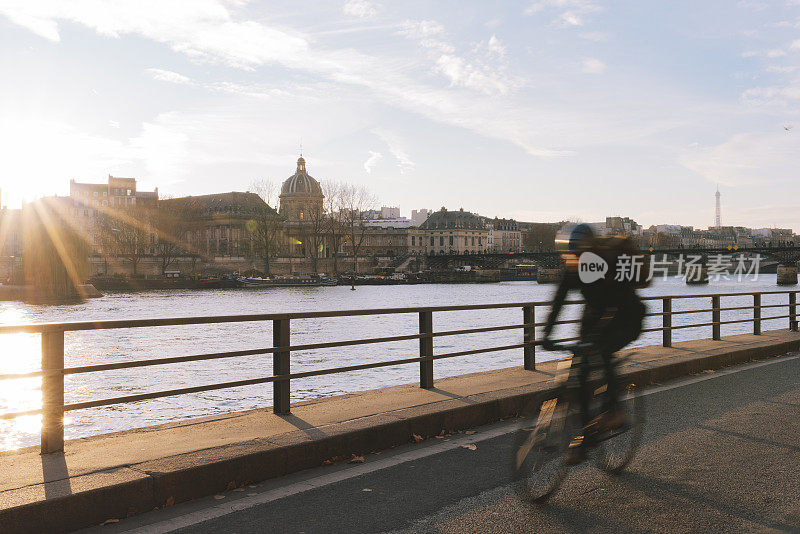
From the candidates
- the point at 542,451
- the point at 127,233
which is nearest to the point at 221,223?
the point at 127,233

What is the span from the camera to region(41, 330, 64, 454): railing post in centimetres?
530

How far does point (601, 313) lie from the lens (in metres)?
5.15

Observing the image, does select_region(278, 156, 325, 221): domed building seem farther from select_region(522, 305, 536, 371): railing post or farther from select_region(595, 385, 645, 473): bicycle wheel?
select_region(595, 385, 645, 473): bicycle wheel

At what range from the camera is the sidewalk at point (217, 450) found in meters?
4.45

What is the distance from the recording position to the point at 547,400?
16.0ft

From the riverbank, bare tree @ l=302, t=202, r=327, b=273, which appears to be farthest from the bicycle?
bare tree @ l=302, t=202, r=327, b=273

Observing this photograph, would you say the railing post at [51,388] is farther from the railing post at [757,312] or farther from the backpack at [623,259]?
the railing post at [757,312]

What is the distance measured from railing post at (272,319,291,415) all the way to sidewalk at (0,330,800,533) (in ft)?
0.41

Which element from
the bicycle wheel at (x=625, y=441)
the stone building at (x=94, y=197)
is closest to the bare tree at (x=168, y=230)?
the stone building at (x=94, y=197)

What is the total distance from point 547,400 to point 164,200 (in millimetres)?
117866

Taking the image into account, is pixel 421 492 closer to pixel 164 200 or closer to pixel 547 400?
pixel 547 400

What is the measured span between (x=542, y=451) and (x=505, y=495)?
1.83 ft

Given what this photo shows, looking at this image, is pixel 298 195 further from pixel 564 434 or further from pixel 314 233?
pixel 564 434

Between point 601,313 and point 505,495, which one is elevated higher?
point 601,313
